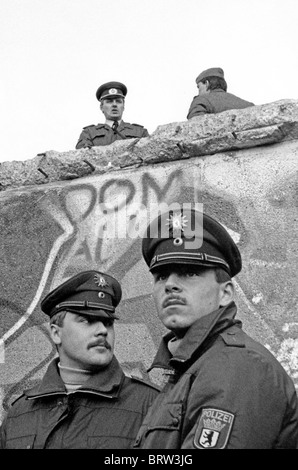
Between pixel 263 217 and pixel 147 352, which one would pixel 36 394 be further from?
pixel 263 217

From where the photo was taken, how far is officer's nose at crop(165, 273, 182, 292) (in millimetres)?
2832

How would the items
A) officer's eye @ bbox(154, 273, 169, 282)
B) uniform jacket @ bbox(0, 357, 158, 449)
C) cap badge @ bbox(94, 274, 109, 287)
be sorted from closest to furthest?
officer's eye @ bbox(154, 273, 169, 282) → uniform jacket @ bbox(0, 357, 158, 449) → cap badge @ bbox(94, 274, 109, 287)

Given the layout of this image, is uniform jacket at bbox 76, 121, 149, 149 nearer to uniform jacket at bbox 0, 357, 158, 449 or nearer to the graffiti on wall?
the graffiti on wall

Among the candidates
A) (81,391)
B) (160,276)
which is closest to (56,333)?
(81,391)

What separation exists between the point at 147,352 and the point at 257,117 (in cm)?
155

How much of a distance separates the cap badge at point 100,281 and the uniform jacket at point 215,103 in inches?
80.3

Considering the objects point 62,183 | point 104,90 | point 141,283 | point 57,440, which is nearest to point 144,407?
point 57,440

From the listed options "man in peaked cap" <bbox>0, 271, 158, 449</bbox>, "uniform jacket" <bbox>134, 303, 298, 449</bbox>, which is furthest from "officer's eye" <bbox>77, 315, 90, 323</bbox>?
"uniform jacket" <bbox>134, 303, 298, 449</bbox>

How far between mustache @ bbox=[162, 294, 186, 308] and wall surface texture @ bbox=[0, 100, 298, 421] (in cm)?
197

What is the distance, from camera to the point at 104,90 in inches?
264

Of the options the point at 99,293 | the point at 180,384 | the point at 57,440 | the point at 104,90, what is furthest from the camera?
the point at 104,90

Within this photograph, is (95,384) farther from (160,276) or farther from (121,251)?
(121,251)

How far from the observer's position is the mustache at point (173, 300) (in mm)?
2799

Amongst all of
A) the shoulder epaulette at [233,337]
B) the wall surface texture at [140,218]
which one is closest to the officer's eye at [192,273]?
the shoulder epaulette at [233,337]
